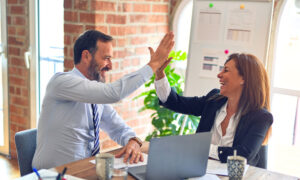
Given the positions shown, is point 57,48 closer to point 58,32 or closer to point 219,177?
point 58,32

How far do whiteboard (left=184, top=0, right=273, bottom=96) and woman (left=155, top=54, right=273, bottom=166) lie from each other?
2.07 feet

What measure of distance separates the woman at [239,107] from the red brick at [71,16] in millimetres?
1038

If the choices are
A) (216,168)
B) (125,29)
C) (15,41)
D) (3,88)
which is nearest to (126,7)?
(125,29)

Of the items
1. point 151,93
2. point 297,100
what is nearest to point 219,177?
point 151,93

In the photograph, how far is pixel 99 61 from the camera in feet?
6.89

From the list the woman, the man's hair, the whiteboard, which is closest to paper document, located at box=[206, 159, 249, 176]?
the woman

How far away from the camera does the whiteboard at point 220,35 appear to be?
2.77m

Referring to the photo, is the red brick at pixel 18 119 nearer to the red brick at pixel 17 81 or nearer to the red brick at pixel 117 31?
the red brick at pixel 17 81

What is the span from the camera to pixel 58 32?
3.48 meters

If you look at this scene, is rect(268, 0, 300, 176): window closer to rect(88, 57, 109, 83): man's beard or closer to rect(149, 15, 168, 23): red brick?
rect(149, 15, 168, 23): red brick

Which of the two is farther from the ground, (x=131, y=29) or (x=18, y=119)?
(x=131, y=29)

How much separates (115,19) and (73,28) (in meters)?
0.33

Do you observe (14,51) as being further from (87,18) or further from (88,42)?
(88,42)

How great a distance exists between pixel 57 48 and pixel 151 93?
3.27 ft
